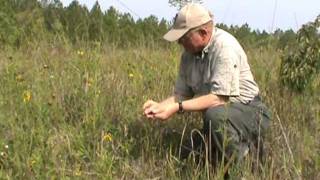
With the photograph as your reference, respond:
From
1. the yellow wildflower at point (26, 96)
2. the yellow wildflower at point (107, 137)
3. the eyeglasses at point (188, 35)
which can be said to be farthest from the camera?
the yellow wildflower at point (26, 96)

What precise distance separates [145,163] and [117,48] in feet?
8.80

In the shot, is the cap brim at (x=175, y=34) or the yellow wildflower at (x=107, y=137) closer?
the cap brim at (x=175, y=34)

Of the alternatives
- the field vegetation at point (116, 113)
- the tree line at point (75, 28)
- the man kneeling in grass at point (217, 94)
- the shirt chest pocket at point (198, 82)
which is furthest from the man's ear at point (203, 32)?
the tree line at point (75, 28)

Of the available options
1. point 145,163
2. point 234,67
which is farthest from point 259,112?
point 145,163

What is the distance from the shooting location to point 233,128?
4.20m

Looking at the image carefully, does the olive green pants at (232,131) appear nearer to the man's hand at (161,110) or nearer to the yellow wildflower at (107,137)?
the man's hand at (161,110)

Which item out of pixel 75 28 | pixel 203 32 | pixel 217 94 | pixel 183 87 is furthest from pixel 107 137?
Answer: pixel 75 28

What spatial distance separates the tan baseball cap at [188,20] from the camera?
13.6 ft

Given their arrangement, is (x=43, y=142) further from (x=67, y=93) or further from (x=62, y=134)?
(x=67, y=93)

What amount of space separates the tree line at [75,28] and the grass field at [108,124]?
0.57m

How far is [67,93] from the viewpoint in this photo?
5.02 m

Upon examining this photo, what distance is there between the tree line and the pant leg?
111cm

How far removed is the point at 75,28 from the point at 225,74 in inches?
116

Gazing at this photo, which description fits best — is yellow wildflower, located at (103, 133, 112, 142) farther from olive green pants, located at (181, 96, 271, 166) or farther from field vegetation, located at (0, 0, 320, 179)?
olive green pants, located at (181, 96, 271, 166)
